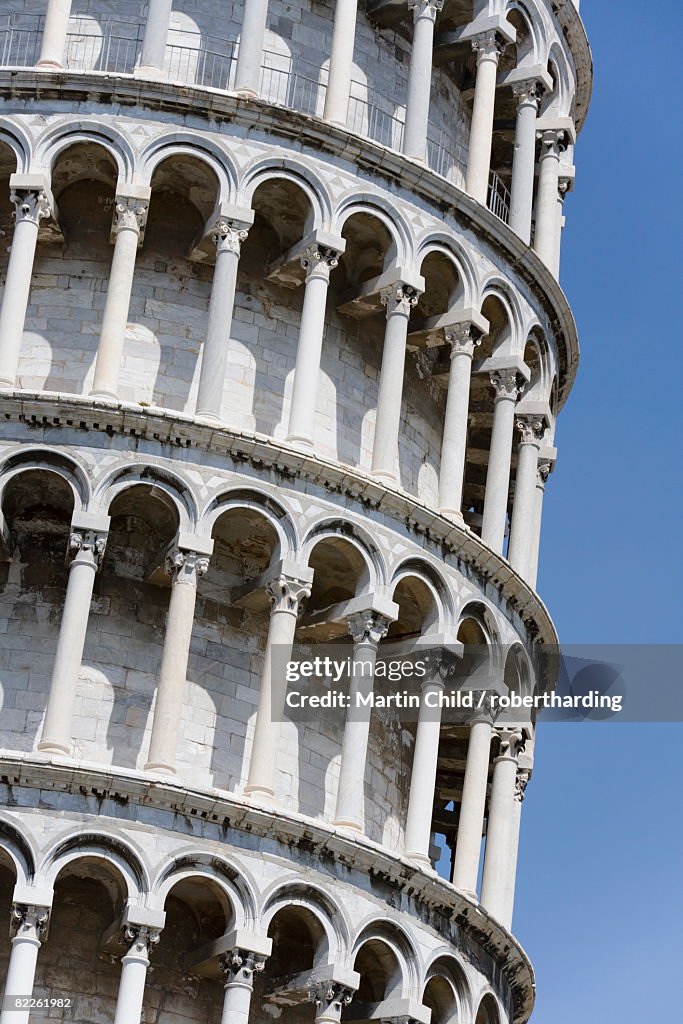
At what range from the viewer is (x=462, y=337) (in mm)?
28234

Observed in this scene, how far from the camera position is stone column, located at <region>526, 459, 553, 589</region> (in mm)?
29641

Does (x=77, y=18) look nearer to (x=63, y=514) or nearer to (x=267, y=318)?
(x=267, y=318)

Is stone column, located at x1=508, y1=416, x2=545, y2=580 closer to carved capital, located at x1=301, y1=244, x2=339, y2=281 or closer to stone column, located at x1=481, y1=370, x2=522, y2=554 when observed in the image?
stone column, located at x1=481, y1=370, x2=522, y2=554

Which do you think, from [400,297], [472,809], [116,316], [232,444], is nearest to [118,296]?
[116,316]

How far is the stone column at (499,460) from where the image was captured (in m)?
27.8

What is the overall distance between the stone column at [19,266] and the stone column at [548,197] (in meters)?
6.99

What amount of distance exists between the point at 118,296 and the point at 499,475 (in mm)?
4945

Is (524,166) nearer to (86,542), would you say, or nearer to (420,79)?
(420,79)

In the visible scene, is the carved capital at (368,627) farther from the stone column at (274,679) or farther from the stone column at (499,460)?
the stone column at (499,460)

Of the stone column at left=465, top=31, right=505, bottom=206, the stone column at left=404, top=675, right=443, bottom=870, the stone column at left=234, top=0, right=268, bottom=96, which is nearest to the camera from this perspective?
the stone column at left=404, top=675, right=443, bottom=870

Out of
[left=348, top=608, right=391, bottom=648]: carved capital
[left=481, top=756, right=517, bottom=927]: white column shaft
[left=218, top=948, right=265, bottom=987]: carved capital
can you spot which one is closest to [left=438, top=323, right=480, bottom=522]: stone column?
[left=348, top=608, right=391, bottom=648]: carved capital

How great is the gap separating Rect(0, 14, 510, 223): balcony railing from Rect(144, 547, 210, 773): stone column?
6.15 metres

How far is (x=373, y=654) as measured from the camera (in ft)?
84.6

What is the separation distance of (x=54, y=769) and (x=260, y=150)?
762 cm
